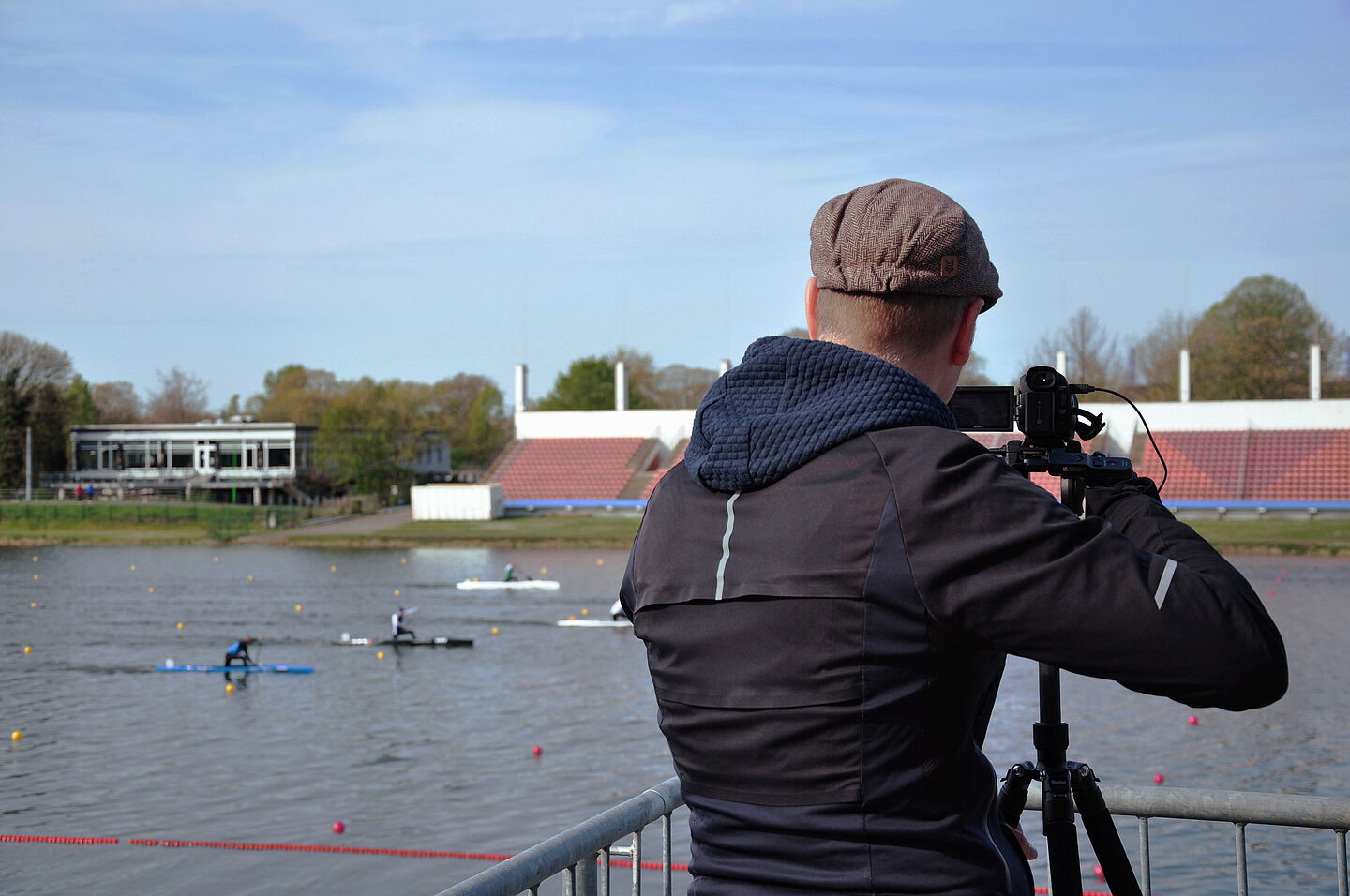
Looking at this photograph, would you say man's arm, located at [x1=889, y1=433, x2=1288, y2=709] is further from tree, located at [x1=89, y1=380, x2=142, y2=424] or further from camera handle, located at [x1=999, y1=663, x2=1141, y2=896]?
tree, located at [x1=89, y1=380, x2=142, y2=424]

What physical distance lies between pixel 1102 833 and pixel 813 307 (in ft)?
3.20

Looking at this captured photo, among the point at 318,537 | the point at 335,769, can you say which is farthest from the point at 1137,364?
the point at 335,769

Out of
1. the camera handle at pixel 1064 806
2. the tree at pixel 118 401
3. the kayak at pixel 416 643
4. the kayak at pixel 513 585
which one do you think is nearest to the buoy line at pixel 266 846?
the camera handle at pixel 1064 806

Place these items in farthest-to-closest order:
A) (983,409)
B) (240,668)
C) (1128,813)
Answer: (240,668), (1128,813), (983,409)

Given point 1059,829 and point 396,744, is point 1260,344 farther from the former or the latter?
point 1059,829

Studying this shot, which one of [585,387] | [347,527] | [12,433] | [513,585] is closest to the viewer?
[513,585]

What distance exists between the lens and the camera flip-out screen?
6.71 ft

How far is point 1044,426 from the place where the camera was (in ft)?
6.37

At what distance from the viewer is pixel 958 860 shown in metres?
1.47

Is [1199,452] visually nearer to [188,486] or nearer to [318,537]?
[318,537]

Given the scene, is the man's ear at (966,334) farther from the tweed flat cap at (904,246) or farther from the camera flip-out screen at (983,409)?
the camera flip-out screen at (983,409)

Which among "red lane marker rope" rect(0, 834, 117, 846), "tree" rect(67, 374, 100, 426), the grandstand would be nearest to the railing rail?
"red lane marker rope" rect(0, 834, 117, 846)

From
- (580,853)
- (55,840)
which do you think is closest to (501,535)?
(55,840)

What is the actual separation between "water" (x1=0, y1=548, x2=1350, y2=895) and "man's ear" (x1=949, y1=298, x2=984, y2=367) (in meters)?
9.80
